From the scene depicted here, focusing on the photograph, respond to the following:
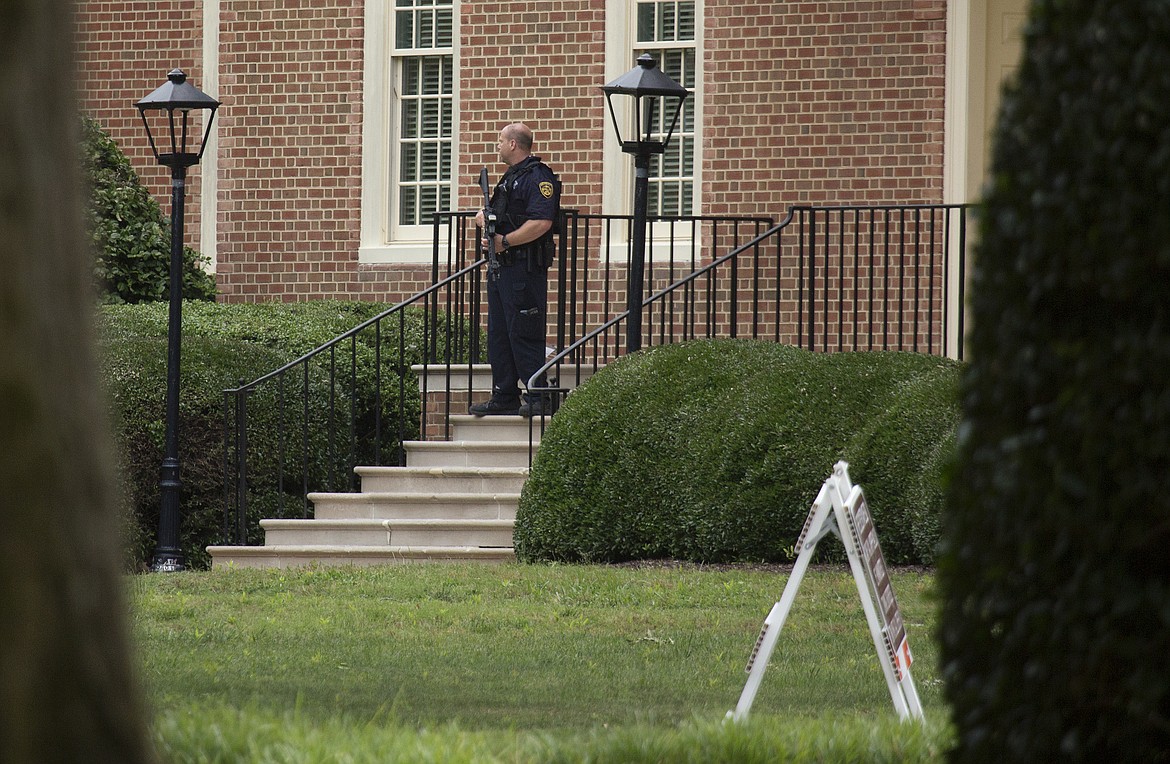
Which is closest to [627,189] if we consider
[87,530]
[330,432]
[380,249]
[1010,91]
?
[380,249]

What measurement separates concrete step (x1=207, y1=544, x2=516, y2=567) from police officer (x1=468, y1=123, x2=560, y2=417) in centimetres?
124

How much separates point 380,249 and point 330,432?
10.6ft

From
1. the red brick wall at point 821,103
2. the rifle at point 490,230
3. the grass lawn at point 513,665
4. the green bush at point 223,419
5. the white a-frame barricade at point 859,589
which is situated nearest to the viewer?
the grass lawn at point 513,665

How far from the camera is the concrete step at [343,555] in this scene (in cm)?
1025

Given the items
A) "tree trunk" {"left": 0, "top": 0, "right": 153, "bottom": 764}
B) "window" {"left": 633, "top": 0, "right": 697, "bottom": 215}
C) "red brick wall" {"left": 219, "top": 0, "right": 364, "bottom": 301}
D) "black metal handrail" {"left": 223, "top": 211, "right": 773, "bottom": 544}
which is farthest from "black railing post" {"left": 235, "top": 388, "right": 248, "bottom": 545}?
"tree trunk" {"left": 0, "top": 0, "right": 153, "bottom": 764}

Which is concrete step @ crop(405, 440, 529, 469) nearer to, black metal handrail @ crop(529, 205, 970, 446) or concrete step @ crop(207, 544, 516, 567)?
concrete step @ crop(207, 544, 516, 567)

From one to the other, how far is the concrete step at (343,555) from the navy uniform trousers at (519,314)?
1.42m

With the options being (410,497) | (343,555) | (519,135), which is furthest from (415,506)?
(519,135)

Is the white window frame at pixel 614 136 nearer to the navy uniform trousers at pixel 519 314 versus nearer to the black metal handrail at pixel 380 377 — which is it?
the black metal handrail at pixel 380 377

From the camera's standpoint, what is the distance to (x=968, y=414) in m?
2.84

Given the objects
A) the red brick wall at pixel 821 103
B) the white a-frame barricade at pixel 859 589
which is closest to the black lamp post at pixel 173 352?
the red brick wall at pixel 821 103

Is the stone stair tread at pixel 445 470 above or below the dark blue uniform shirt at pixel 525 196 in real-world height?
below

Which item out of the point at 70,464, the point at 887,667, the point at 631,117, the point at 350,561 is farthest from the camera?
the point at 631,117

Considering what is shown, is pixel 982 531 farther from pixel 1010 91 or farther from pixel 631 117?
pixel 631 117
